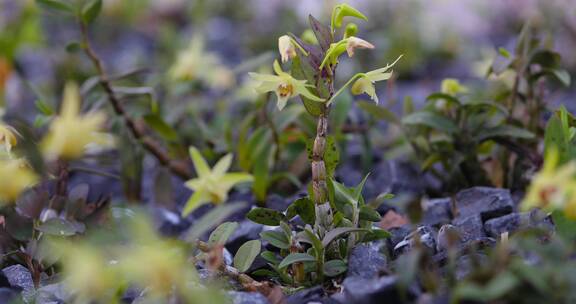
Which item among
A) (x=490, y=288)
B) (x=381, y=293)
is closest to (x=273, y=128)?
(x=381, y=293)

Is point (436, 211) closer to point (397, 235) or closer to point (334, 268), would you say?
point (397, 235)

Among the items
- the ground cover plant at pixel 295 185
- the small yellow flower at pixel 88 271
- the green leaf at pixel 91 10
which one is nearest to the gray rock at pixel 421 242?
the ground cover plant at pixel 295 185

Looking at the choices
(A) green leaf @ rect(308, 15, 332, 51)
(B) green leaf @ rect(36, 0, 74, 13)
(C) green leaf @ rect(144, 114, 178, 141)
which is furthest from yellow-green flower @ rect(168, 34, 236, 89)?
(A) green leaf @ rect(308, 15, 332, 51)

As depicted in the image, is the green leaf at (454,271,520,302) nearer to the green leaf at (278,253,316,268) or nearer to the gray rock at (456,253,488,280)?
the gray rock at (456,253,488,280)

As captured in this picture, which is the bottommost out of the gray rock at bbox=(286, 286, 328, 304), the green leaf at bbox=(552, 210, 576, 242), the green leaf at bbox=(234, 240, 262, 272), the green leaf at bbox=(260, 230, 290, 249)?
the gray rock at bbox=(286, 286, 328, 304)

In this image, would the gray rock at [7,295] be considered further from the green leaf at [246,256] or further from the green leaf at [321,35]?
the green leaf at [321,35]

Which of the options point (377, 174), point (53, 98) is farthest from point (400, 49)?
point (53, 98)

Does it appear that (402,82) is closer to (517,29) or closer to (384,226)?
(517,29)
